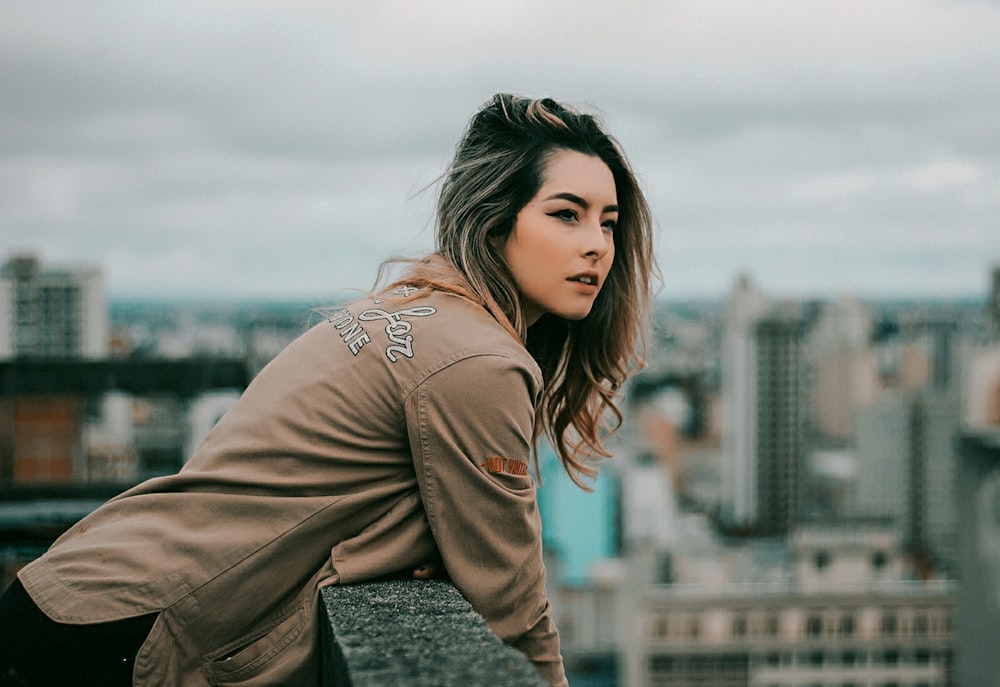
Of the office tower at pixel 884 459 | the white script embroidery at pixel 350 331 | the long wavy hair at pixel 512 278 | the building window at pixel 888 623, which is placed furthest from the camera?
the office tower at pixel 884 459

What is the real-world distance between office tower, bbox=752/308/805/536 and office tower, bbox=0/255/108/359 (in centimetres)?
7608

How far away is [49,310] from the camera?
1841 centimetres

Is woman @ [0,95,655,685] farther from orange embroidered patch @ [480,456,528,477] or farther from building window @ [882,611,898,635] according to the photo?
building window @ [882,611,898,635]

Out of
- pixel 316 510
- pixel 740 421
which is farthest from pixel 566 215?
pixel 740 421

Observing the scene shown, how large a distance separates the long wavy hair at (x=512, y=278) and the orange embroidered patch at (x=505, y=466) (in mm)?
287

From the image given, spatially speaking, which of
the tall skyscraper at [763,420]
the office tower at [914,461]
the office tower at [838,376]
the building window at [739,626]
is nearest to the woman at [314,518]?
the building window at [739,626]

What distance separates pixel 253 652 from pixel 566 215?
3.21ft

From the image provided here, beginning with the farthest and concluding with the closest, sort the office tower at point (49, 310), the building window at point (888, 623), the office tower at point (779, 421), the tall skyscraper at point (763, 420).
A: the office tower at point (779, 421) < the tall skyscraper at point (763, 420) < the building window at point (888, 623) < the office tower at point (49, 310)

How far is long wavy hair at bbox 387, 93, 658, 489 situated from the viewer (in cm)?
219

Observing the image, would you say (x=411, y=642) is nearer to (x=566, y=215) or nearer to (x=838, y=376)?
(x=566, y=215)

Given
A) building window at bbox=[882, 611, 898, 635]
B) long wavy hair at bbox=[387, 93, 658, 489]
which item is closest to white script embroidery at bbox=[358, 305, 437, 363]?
long wavy hair at bbox=[387, 93, 658, 489]

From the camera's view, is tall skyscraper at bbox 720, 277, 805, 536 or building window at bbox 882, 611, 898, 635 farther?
tall skyscraper at bbox 720, 277, 805, 536

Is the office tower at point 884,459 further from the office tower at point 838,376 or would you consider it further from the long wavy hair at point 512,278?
the long wavy hair at point 512,278

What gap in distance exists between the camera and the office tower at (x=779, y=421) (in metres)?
92.6
